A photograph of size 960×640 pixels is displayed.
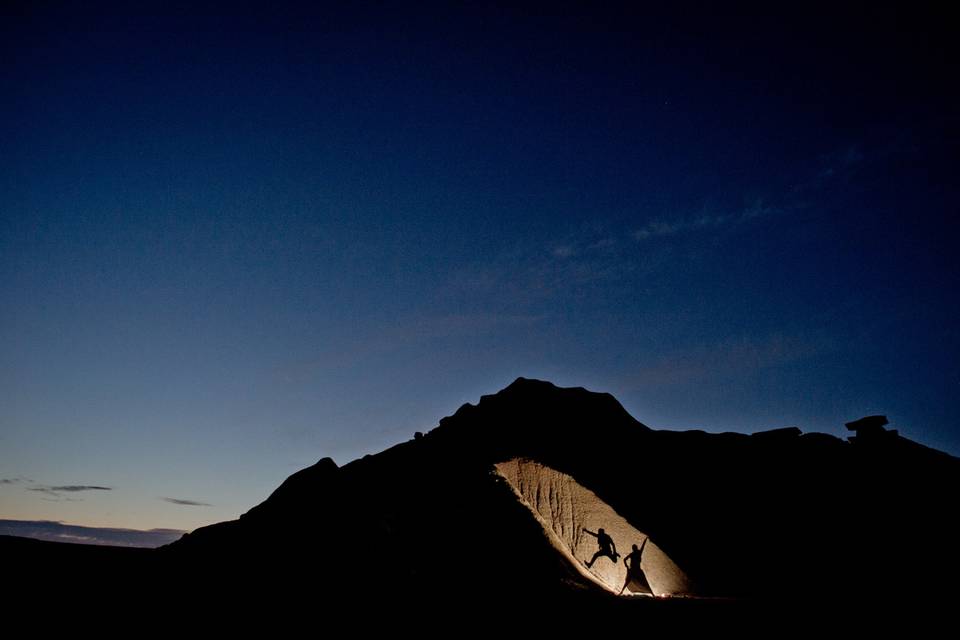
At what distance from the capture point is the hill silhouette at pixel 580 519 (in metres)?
10.9

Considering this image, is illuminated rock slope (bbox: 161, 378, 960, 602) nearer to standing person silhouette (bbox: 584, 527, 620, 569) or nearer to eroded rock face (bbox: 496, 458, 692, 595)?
eroded rock face (bbox: 496, 458, 692, 595)

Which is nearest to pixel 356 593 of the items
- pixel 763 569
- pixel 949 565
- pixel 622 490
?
pixel 622 490

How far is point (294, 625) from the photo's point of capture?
9.16 meters

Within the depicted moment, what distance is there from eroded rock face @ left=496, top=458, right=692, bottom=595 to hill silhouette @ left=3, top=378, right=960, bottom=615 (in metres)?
0.08

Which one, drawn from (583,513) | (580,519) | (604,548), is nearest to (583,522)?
(580,519)

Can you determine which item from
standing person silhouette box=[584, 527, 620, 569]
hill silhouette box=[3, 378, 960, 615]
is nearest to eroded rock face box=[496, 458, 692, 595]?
hill silhouette box=[3, 378, 960, 615]

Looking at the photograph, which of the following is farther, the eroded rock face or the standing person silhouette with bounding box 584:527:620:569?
the eroded rock face

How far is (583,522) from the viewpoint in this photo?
19.2 m

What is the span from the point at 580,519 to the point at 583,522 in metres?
0.17

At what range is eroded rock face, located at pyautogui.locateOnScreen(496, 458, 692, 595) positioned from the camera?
17938 mm

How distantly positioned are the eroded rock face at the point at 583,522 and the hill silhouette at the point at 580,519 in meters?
0.08

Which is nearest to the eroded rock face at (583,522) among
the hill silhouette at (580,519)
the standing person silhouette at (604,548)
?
the hill silhouette at (580,519)

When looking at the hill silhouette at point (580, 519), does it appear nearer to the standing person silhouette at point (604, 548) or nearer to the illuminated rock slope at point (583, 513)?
the illuminated rock slope at point (583, 513)

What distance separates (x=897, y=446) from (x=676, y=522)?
9996 millimetres
